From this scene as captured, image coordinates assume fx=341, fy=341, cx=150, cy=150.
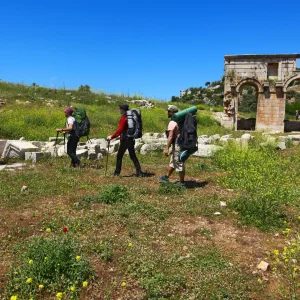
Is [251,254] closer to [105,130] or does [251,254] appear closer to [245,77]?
[105,130]

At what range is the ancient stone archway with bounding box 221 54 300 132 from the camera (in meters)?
21.8

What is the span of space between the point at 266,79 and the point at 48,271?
21.1 metres

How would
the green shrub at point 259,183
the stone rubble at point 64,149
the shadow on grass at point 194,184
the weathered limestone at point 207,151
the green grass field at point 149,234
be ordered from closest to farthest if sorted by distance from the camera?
the green grass field at point 149,234, the green shrub at point 259,183, the shadow on grass at point 194,184, the stone rubble at point 64,149, the weathered limestone at point 207,151

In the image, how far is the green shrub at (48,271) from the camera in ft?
11.1

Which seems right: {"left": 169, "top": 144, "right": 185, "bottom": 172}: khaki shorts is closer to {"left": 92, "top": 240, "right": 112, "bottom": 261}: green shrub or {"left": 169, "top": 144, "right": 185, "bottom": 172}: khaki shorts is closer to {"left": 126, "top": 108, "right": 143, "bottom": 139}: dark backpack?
{"left": 126, "top": 108, "right": 143, "bottom": 139}: dark backpack

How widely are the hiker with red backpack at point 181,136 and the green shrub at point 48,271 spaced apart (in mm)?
3448

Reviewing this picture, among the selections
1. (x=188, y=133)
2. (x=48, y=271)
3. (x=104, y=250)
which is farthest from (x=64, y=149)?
(x=48, y=271)

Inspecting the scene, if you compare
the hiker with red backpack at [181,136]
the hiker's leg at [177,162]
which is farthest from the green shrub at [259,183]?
the hiker with red backpack at [181,136]

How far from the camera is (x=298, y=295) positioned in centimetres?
332

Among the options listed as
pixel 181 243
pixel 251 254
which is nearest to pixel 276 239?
pixel 251 254

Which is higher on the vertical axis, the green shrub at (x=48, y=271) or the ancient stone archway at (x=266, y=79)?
the ancient stone archway at (x=266, y=79)

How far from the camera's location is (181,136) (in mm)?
6906

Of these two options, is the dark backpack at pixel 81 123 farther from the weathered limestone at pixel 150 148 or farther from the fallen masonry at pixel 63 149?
the weathered limestone at pixel 150 148

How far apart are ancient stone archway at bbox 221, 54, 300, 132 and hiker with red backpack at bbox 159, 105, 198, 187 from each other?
53.9 ft
